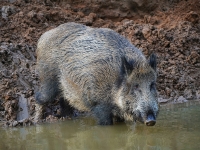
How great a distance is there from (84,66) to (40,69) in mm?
1062

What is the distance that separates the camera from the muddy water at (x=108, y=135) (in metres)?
6.32

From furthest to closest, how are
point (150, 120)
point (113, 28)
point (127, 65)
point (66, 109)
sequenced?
point (113, 28) < point (66, 109) < point (127, 65) < point (150, 120)

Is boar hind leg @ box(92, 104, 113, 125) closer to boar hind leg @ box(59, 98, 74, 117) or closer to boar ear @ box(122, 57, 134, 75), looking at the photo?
boar ear @ box(122, 57, 134, 75)

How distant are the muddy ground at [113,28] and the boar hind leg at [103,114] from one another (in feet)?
4.45

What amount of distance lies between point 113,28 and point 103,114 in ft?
15.6

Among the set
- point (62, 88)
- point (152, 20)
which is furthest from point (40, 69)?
point (152, 20)

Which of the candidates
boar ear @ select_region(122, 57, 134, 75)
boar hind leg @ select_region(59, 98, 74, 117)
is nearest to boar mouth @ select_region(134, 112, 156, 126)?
boar ear @ select_region(122, 57, 134, 75)

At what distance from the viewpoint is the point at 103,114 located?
7.61m

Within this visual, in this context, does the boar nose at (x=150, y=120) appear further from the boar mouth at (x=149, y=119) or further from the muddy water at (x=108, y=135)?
the muddy water at (x=108, y=135)

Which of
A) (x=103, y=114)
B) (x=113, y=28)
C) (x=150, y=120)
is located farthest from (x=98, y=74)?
(x=113, y=28)

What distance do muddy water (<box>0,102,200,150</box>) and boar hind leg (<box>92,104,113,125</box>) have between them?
12 centimetres

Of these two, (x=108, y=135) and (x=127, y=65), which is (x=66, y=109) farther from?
(x=127, y=65)

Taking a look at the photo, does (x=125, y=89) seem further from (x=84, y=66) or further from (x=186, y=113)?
(x=186, y=113)

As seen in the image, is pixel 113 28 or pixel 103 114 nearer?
pixel 103 114
